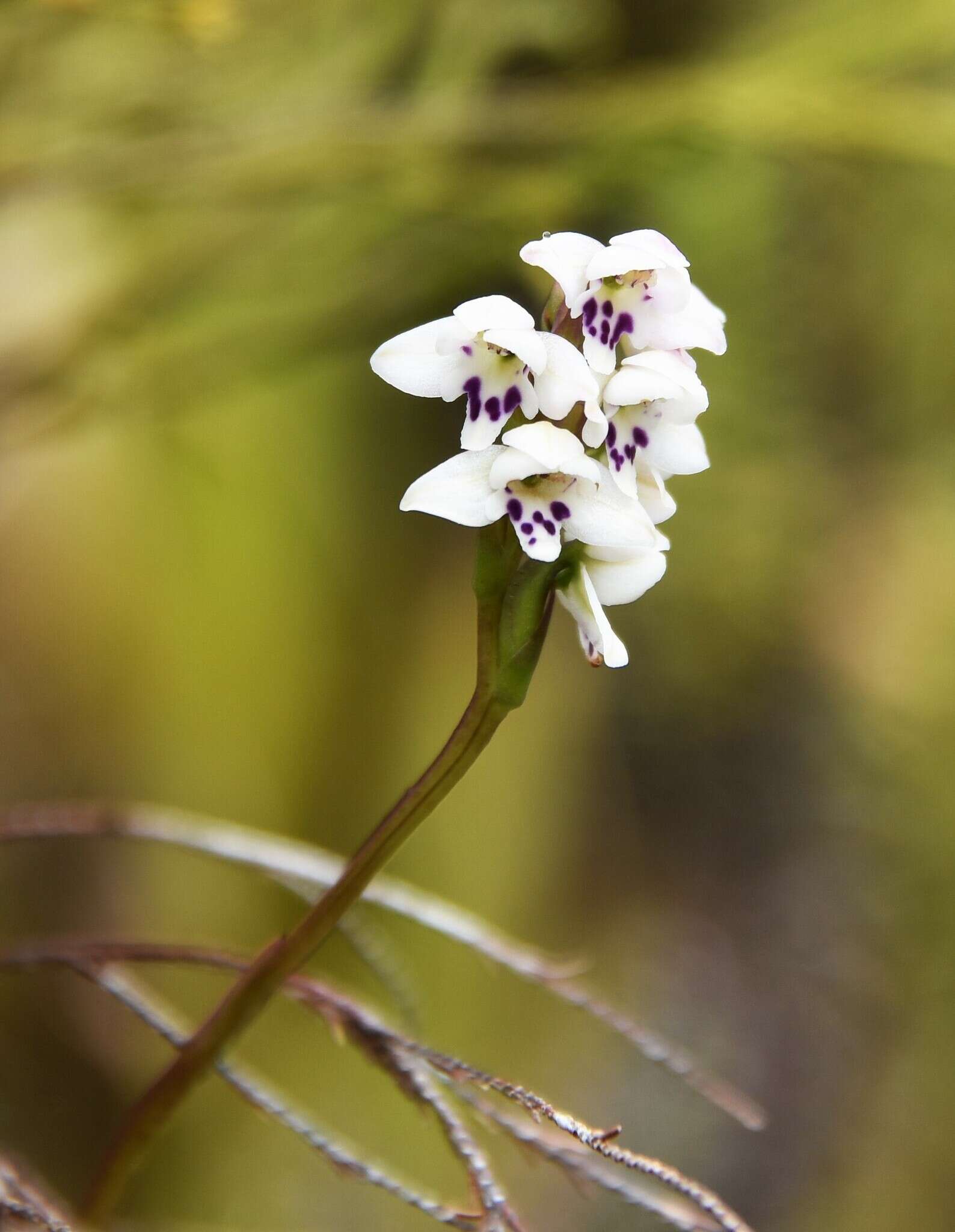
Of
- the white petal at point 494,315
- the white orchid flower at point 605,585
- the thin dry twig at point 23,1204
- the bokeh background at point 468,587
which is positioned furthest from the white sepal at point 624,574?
the bokeh background at point 468,587

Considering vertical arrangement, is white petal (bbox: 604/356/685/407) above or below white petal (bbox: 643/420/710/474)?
below

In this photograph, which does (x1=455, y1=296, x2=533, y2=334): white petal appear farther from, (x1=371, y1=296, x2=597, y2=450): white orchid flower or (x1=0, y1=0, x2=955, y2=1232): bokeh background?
(x1=0, y1=0, x2=955, y2=1232): bokeh background

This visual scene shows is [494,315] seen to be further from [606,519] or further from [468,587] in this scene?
[468,587]

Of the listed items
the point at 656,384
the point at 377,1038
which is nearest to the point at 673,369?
the point at 656,384

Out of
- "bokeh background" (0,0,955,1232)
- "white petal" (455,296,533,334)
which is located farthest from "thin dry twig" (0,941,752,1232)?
"bokeh background" (0,0,955,1232)

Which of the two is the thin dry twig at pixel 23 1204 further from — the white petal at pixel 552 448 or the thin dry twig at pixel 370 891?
the white petal at pixel 552 448
